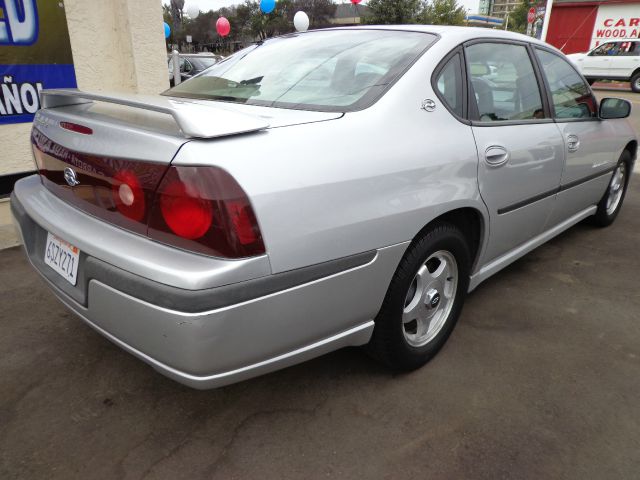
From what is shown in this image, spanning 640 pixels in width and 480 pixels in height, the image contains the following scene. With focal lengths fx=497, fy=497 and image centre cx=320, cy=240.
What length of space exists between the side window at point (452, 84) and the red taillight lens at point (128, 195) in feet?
4.31

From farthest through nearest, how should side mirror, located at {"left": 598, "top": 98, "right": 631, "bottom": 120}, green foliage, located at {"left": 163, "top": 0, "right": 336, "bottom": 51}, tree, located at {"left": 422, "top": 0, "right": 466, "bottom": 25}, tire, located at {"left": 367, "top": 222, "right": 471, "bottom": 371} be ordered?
green foliage, located at {"left": 163, "top": 0, "right": 336, "bottom": 51}
tree, located at {"left": 422, "top": 0, "right": 466, "bottom": 25}
side mirror, located at {"left": 598, "top": 98, "right": 631, "bottom": 120}
tire, located at {"left": 367, "top": 222, "right": 471, "bottom": 371}

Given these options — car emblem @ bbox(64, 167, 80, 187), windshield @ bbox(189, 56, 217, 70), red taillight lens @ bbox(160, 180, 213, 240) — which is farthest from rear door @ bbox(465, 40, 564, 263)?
windshield @ bbox(189, 56, 217, 70)

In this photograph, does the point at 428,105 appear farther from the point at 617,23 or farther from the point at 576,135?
the point at 617,23

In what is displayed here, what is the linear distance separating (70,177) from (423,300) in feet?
4.97

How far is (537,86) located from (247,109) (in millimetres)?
1830

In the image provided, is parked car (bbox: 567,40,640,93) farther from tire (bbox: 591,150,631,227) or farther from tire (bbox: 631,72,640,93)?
tire (bbox: 591,150,631,227)

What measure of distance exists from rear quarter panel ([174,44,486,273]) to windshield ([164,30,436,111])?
114mm

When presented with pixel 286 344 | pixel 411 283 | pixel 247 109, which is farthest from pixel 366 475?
pixel 247 109

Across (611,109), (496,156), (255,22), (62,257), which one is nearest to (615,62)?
(611,109)

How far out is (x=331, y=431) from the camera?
6.35 feet

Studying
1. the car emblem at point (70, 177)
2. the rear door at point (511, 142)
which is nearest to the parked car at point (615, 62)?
the rear door at point (511, 142)

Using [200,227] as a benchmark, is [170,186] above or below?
above

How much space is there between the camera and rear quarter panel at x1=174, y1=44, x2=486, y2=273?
1.49 m

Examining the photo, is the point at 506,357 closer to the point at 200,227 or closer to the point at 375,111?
the point at 375,111
